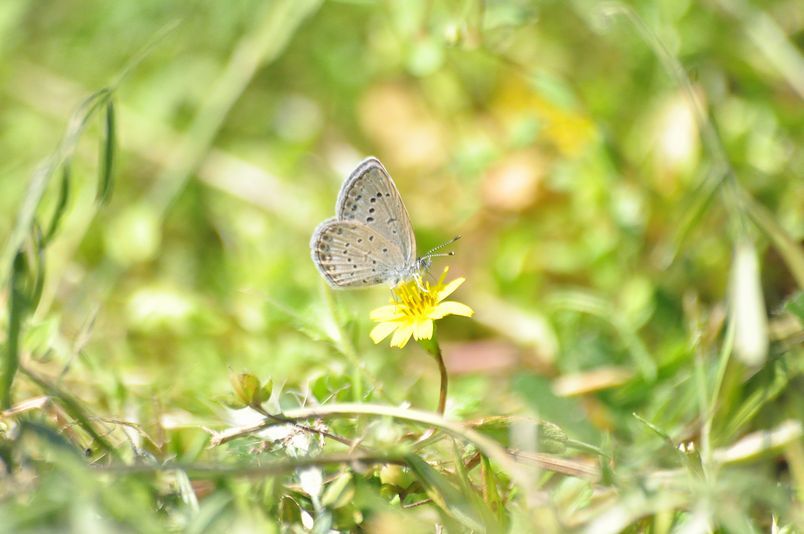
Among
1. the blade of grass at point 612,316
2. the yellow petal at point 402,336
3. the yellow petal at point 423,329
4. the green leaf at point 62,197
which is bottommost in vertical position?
the blade of grass at point 612,316

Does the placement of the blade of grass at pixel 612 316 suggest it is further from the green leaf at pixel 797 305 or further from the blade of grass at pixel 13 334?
the blade of grass at pixel 13 334

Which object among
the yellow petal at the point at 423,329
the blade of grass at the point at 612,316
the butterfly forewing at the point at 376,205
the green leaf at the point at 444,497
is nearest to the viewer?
the green leaf at the point at 444,497

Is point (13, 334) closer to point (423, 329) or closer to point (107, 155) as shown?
point (107, 155)

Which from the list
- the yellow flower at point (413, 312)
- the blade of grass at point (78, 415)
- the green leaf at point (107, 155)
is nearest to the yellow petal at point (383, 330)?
the yellow flower at point (413, 312)

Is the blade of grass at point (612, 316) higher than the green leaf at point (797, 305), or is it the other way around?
the green leaf at point (797, 305)

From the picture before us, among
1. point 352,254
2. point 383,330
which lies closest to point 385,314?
point 383,330

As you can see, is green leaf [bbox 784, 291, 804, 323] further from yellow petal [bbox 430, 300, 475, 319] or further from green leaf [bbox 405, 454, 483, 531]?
green leaf [bbox 405, 454, 483, 531]

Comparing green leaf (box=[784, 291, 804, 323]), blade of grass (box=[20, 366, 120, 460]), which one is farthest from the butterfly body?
green leaf (box=[784, 291, 804, 323])

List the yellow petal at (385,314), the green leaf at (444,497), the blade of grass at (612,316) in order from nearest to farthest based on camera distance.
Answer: the green leaf at (444,497), the yellow petal at (385,314), the blade of grass at (612,316)
